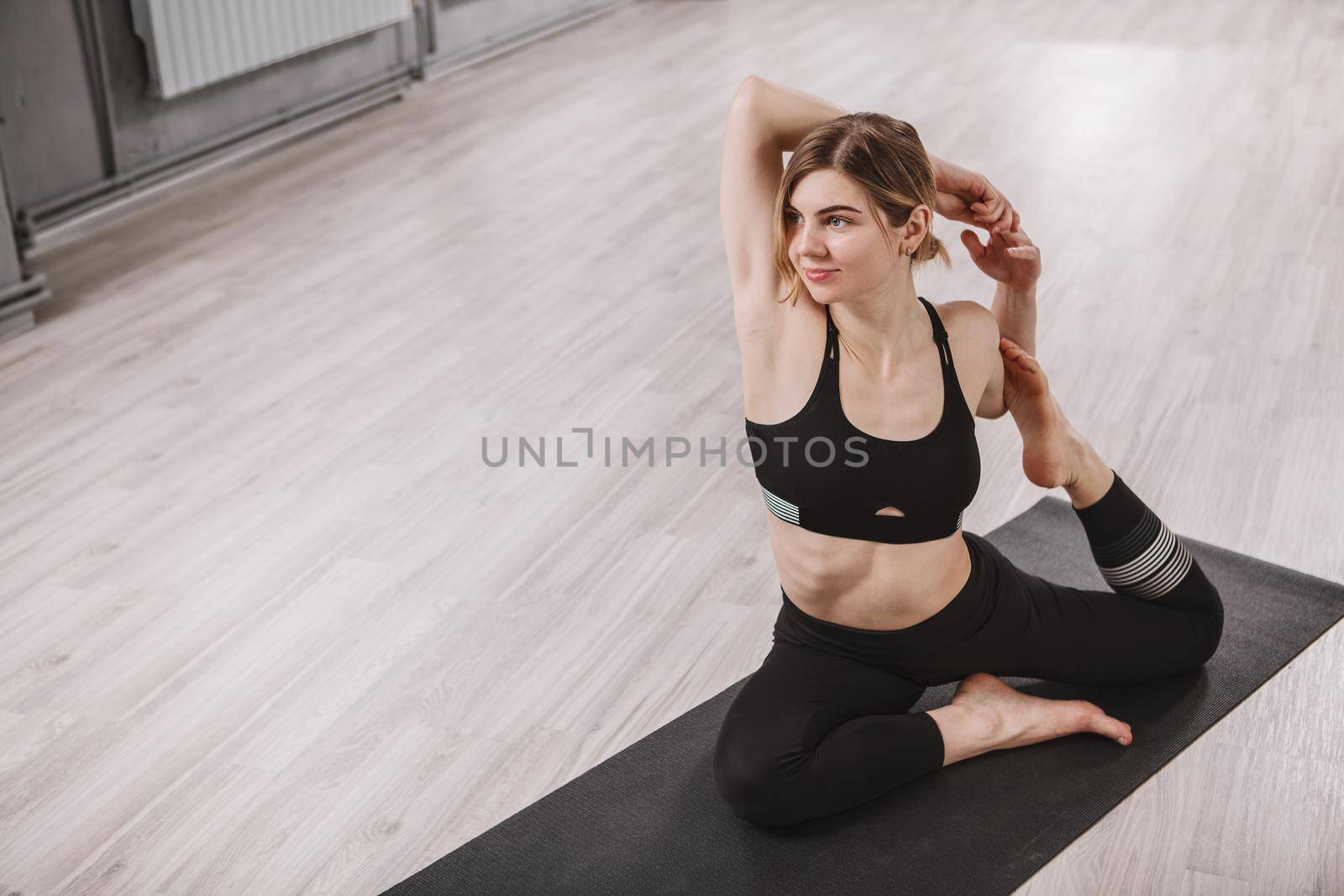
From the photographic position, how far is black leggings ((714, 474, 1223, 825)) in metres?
1.65

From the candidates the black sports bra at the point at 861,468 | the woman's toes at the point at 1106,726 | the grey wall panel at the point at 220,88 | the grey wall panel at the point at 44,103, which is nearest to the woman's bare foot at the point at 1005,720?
the woman's toes at the point at 1106,726

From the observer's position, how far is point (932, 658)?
175cm

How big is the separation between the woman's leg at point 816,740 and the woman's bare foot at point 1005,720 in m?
0.04

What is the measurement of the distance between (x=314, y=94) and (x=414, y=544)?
285cm

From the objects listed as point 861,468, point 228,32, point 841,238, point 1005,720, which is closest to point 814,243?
point 841,238

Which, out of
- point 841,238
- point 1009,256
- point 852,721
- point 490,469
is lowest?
point 490,469

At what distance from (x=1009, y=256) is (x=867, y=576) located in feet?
1.47

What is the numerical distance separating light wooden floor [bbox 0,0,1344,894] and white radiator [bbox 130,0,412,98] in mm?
334

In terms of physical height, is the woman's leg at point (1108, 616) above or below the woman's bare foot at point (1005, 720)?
above

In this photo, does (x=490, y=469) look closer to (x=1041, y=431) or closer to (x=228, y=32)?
(x=1041, y=431)

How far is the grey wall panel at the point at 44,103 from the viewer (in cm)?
357

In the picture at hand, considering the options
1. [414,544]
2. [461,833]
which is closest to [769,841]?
[461,833]

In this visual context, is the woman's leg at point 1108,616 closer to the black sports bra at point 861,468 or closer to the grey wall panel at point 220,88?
the black sports bra at point 861,468

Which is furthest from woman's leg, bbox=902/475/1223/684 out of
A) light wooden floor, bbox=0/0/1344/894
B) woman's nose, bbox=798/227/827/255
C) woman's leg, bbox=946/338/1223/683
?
woman's nose, bbox=798/227/827/255
